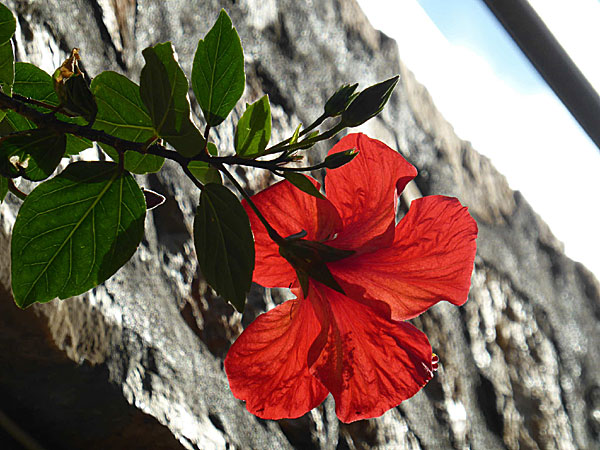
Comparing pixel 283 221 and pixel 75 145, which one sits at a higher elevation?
pixel 75 145

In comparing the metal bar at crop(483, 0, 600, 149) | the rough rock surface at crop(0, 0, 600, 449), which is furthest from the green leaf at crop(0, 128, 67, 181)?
the metal bar at crop(483, 0, 600, 149)

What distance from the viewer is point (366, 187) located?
0.85ft

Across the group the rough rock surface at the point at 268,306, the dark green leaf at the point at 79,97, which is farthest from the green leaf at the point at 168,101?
the rough rock surface at the point at 268,306

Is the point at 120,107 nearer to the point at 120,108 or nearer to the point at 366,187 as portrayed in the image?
→ the point at 120,108

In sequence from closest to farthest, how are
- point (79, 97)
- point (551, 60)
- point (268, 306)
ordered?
1. point (79, 97)
2. point (268, 306)
3. point (551, 60)

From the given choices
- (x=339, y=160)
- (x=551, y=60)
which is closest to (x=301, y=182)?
(x=339, y=160)

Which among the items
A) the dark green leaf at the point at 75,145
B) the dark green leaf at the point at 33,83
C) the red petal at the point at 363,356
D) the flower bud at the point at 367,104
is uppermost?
the dark green leaf at the point at 33,83

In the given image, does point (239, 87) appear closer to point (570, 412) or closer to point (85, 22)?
point (85, 22)

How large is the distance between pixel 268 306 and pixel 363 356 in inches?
24.2

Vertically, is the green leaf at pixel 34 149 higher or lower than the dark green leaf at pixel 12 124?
lower

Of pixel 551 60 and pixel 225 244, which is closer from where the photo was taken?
pixel 225 244

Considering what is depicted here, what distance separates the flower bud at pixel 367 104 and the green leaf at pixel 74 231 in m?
0.11

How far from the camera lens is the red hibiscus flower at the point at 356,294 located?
239 mm

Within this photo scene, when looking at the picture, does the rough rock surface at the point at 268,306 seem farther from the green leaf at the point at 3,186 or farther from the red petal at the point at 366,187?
the red petal at the point at 366,187
